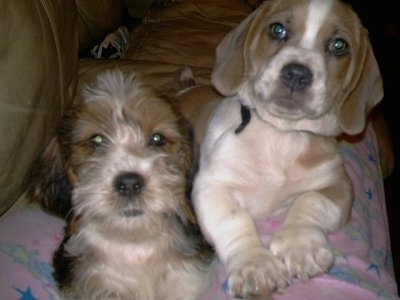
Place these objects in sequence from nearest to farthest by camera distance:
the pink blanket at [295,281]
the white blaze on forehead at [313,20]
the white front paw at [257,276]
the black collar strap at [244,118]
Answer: the white front paw at [257,276] < the pink blanket at [295,281] < the white blaze on forehead at [313,20] < the black collar strap at [244,118]

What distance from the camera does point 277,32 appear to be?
7.66 feet

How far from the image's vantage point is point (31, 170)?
2.35m

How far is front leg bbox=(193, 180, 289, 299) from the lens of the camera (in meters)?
1.88

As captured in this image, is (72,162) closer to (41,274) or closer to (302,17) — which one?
(41,274)

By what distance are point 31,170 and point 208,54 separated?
1.78 meters

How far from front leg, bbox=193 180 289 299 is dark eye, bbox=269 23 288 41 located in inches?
25.2

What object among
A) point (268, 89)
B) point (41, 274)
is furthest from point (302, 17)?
point (41, 274)

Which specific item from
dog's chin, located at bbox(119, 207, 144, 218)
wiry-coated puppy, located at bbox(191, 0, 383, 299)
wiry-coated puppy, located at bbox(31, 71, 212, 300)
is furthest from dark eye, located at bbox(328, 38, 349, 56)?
dog's chin, located at bbox(119, 207, 144, 218)

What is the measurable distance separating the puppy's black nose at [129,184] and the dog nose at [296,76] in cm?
65

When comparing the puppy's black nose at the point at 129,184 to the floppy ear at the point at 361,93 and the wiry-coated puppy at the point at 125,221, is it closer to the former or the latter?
the wiry-coated puppy at the point at 125,221

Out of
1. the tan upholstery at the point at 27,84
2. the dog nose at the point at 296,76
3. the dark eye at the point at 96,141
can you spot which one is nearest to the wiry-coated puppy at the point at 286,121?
the dog nose at the point at 296,76

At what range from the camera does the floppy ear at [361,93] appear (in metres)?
2.34

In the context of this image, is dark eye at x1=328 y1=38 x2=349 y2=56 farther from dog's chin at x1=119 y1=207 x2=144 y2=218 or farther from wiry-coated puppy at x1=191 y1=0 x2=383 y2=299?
dog's chin at x1=119 y1=207 x2=144 y2=218

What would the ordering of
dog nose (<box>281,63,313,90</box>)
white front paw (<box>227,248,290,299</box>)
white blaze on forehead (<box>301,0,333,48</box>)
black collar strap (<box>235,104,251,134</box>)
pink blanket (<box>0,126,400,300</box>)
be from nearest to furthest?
white front paw (<box>227,248,290,299</box>)
pink blanket (<box>0,126,400,300</box>)
dog nose (<box>281,63,313,90</box>)
white blaze on forehead (<box>301,0,333,48</box>)
black collar strap (<box>235,104,251,134</box>)
